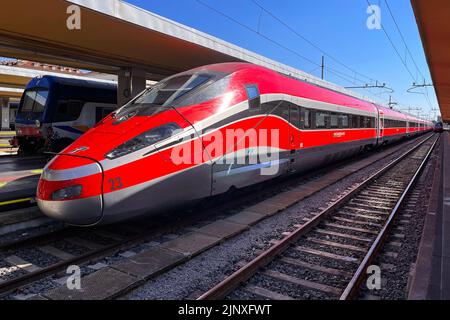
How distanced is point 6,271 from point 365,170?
11.4m

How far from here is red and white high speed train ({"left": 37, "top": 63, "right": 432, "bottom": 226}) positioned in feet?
14.8

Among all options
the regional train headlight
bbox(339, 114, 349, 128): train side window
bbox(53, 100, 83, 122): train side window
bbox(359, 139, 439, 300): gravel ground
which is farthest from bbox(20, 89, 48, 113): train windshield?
bbox(359, 139, 439, 300): gravel ground

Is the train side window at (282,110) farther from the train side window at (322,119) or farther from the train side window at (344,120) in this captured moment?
the train side window at (344,120)

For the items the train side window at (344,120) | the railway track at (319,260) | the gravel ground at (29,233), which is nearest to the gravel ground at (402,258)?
the railway track at (319,260)

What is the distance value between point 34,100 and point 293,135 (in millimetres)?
9970

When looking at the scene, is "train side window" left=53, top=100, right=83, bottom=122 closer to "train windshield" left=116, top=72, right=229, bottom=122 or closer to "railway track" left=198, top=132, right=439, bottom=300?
"train windshield" left=116, top=72, right=229, bottom=122

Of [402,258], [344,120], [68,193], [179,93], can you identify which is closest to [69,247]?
[68,193]

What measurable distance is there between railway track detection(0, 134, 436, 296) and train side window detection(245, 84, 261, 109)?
219 centimetres

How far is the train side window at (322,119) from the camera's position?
10.0m

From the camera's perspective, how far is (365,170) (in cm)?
1271

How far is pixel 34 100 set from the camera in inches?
516

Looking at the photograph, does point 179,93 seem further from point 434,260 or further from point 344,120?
point 344,120
